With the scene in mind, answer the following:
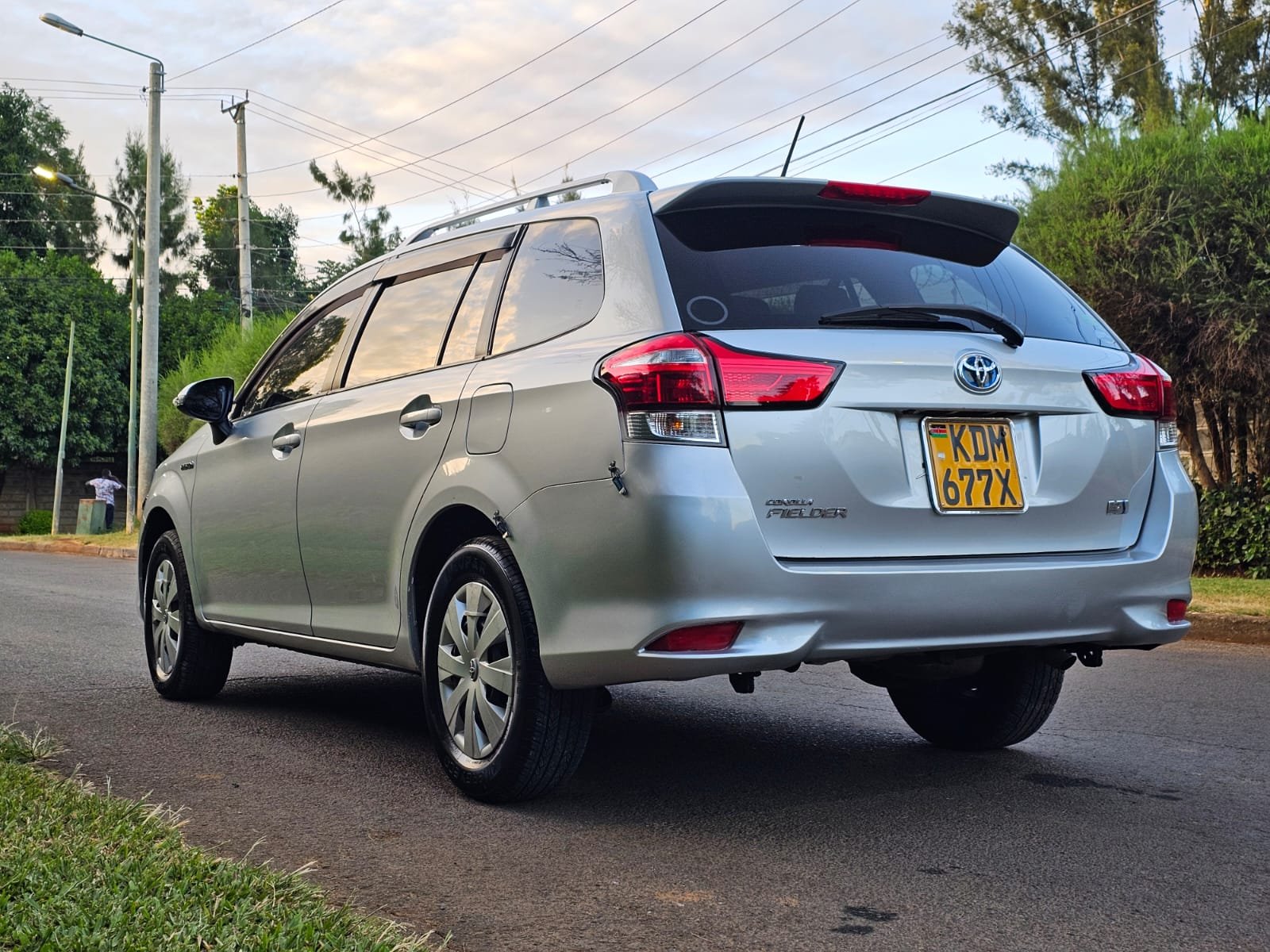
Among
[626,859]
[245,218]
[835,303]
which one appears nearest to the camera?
[626,859]

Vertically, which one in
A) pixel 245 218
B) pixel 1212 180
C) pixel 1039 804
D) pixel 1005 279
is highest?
pixel 245 218

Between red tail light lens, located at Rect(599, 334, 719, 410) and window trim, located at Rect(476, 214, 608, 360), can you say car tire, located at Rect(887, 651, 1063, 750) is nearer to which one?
red tail light lens, located at Rect(599, 334, 719, 410)

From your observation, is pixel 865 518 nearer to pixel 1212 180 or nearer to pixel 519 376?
pixel 519 376

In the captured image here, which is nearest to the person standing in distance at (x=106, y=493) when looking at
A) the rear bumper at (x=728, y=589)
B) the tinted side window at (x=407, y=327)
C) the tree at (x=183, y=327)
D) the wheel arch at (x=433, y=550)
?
the tree at (x=183, y=327)

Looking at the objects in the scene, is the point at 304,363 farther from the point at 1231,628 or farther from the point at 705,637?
the point at 1231,628

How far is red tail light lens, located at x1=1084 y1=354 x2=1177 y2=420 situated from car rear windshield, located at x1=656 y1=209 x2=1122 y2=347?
7.1 inches

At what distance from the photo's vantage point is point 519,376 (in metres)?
4.36

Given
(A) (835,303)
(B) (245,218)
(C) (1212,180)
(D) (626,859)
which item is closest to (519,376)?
(A) (835,303)

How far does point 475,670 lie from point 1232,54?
30.4 meters

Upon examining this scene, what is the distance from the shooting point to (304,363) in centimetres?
604

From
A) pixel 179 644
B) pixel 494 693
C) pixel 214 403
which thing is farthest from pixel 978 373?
pixel 179 644

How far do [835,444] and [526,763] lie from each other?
129 centimetres

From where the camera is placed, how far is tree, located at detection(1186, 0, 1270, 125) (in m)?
30.0

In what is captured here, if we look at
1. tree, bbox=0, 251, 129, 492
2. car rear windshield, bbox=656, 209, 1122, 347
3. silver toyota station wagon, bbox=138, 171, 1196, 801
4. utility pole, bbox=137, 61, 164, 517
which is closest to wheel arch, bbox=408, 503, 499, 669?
silver toyota station wagon, bbox=138, 171, 1196, 801
